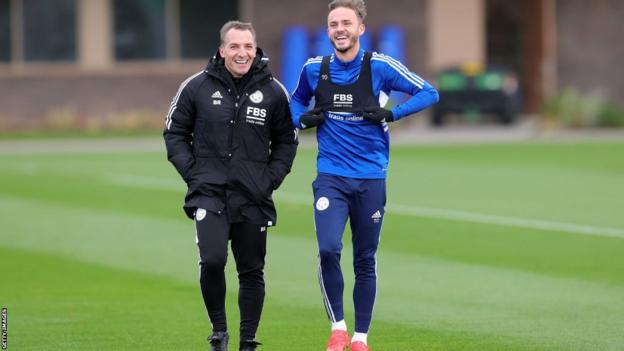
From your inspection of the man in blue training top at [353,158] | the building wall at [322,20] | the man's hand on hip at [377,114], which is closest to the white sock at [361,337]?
the man in blue training top at [353,158]

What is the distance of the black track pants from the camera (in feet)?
30.3

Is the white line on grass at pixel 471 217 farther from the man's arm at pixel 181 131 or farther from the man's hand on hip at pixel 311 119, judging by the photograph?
the man's arm at pixel 181 131

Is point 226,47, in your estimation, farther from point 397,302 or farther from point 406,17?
point 406,17

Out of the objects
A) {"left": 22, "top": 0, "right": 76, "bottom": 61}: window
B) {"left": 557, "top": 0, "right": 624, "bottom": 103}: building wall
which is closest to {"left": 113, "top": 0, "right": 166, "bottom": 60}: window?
{"left": 22, "top": 0, "right": 76, "bottom": 61}: window

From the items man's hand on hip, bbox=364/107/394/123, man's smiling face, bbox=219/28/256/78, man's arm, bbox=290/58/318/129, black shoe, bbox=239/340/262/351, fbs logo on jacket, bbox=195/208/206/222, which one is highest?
man's smiling face, bbox=219/28/256/78

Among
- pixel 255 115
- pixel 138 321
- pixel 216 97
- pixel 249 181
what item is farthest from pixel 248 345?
pixel 138 321

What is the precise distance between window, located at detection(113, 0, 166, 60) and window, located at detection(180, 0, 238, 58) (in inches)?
20.0

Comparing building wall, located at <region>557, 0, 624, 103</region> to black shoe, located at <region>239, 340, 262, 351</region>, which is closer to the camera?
black shoe, located at <region>239, 340, 262, 351</region>

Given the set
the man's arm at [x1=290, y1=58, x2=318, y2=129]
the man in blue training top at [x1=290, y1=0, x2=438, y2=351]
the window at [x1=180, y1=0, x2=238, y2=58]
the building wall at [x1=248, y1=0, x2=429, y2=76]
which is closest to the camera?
the man in blue training top at [x1=290, y1=0, x2=438, y2=351]

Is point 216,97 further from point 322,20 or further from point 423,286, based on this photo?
point 322,20

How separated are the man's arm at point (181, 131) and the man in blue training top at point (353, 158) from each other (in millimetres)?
672

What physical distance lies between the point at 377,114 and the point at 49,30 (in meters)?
28.0

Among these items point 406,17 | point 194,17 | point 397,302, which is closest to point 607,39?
point 406,17

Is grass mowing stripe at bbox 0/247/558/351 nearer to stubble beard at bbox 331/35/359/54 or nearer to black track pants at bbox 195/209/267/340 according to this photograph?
black track pants at bbox 195/209/267/340
